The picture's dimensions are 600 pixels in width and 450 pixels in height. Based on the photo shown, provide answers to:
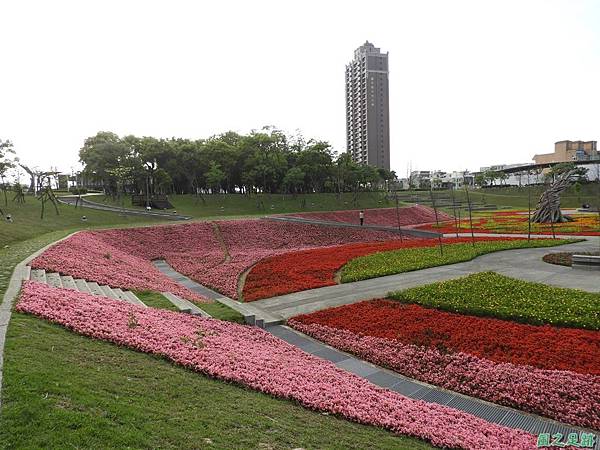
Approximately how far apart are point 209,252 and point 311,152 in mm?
38904

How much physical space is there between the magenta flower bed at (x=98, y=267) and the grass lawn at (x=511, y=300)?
9140mm

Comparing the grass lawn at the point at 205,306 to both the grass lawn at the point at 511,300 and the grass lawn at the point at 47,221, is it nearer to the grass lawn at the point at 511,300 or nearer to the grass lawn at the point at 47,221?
the grass lawn at the point at 511,300

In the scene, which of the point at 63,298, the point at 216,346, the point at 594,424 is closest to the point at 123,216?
the point at 63,298

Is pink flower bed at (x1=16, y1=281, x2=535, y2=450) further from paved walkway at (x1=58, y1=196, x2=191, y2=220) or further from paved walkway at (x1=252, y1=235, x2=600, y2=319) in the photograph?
paved walkway at (x1=58, y1=196, x2=191, y2=220)

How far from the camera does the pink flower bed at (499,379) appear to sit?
775cm

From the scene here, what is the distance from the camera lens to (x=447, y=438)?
21.7 feet

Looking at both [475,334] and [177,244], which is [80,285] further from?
[177,244]

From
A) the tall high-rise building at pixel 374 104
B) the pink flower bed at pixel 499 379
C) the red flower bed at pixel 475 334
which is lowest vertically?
the pink flower bed at pixel 499 379

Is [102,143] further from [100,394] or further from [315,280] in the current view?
[100,394]

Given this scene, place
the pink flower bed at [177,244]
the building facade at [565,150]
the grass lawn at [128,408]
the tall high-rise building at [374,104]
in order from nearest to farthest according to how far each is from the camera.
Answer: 1. the grass lawn at [128,408]
2. the pink flower bed at [177,244]
3. the tall high-rise building at [374,104]
4. the building facade at [565,150]

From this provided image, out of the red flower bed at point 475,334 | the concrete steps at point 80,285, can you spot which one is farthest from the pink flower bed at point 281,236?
the red flower bed at point 475,334

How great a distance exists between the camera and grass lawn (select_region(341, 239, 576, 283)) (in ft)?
62.8

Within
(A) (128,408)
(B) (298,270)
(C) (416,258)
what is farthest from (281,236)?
(A) (128,408)

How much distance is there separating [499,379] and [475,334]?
208cm
